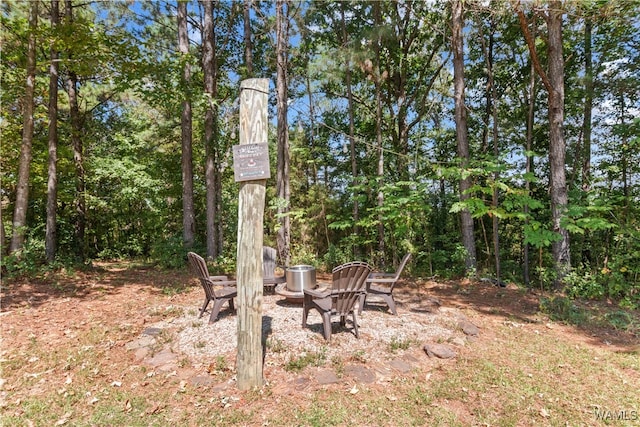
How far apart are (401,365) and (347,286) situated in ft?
3.01

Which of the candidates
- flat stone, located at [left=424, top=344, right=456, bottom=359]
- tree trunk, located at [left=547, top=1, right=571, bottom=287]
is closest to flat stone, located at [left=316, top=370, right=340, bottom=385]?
Answer: flat stone, located at [left=424, top=344, right=456, bottom=359]

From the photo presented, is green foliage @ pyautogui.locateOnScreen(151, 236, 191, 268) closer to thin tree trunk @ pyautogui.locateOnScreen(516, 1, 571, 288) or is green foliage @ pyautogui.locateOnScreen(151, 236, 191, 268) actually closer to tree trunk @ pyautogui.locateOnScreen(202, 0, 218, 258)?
tree trunk @ pyautogui.locateOnScreen(202, 0, 218, 258)

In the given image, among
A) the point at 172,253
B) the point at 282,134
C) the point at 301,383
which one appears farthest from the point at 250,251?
the point at 172,253

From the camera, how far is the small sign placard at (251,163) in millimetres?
2361

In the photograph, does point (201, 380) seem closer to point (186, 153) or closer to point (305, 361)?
point (305, 361)

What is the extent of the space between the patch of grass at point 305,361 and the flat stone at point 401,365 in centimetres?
64

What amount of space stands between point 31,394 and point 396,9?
1001 cm

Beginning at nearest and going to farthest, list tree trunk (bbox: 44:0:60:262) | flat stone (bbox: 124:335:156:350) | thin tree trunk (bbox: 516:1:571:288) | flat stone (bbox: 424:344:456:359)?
flat stone (bbox: 424:344:456:359) → flat stone (bbox: 124:335:156:350) → thin tree trunk (bbox: 516:1:571:288) → tree trunk (bbox: 44:0:60:262)

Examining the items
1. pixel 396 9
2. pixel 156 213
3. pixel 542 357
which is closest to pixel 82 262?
pixel 156 213

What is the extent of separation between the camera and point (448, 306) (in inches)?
180

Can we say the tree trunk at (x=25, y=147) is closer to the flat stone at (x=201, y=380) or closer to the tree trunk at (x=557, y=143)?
the flat stone at (x=201, y=380)

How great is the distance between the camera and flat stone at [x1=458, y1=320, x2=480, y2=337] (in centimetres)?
348

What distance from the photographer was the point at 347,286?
3297 mm

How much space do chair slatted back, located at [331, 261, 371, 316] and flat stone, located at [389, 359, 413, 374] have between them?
721 mm
